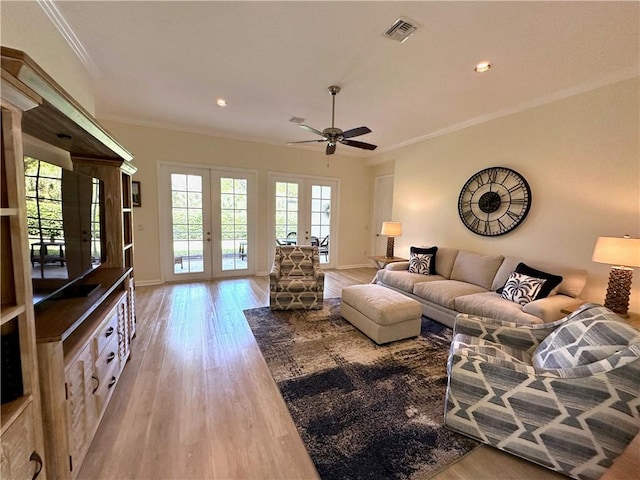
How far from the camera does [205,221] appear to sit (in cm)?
518

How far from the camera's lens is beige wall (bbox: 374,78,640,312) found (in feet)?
8.81

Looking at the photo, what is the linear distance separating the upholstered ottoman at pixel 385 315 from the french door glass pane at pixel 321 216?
10.8 feet

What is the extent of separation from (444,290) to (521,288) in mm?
776

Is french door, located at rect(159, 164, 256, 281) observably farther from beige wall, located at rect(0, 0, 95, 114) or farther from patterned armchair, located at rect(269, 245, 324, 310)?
beige wall, located at rect(0, 0, 95, 114)

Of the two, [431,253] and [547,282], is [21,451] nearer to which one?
[547,282]

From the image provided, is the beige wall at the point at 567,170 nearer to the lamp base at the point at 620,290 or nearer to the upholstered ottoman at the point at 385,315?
the lamp base at the point at 620,290

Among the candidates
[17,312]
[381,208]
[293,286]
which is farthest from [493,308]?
[381,208]

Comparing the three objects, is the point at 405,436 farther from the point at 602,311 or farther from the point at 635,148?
the point at 635,148

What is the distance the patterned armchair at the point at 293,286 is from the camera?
12.1 feet

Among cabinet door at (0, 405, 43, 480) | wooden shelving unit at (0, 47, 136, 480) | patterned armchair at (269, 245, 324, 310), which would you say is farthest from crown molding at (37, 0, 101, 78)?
patterned armchair at (269, 245, 324, 310)

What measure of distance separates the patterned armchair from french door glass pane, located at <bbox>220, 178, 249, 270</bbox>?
1.79 metres

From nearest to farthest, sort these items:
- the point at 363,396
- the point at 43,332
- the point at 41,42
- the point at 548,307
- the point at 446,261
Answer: the point at 43,332 < the point at 41,42 < the point at 363,396 < the point at 548,307 < the point at 446,261

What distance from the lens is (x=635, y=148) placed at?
8.58ft

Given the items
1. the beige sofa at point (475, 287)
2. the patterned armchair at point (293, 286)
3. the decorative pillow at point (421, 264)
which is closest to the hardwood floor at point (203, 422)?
the patterned armchair at point (293, 286)
